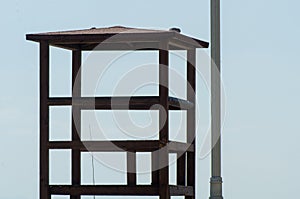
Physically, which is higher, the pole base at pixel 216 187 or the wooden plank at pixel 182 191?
the pole base at pixel 216 187

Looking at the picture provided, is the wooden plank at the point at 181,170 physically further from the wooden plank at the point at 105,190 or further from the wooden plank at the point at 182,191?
the wooden plank at the point at 105,190

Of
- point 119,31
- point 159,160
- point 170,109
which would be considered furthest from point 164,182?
point 119,31

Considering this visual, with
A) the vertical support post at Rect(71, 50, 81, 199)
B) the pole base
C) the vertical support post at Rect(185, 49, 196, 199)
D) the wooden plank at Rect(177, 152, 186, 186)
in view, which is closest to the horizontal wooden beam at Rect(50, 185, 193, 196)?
the vertical support post at Rect(71, 50, 81, 199)

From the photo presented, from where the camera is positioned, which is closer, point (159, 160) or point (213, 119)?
point (213, 119)

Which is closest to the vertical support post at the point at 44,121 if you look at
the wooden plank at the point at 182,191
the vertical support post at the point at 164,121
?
the vertical support post at the point at 164,121

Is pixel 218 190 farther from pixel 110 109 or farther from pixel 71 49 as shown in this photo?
pixel 71 49

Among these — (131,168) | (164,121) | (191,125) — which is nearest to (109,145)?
(131,168)

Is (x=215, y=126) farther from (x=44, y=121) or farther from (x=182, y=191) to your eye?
(x=44, y=121)

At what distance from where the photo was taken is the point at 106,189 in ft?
48.1

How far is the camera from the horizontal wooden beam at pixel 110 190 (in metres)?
14.4

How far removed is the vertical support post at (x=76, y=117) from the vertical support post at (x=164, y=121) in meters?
1.54

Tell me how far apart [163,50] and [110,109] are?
1327 mm

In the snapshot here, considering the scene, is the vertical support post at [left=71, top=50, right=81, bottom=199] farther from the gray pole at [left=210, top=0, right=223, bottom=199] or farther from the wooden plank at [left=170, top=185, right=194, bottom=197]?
the gray pole at [left=210, top=0, right=223, bottom=199]

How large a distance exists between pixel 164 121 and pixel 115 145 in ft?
2.87
